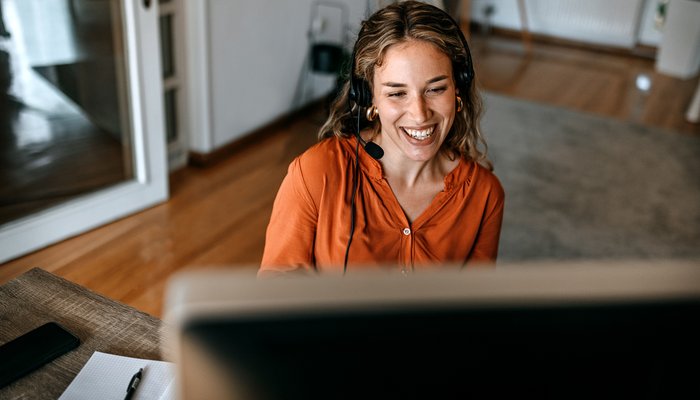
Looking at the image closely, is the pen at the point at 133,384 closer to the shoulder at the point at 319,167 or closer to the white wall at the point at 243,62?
the shoulder at the point at 319,167

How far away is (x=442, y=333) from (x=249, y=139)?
343 centimetres

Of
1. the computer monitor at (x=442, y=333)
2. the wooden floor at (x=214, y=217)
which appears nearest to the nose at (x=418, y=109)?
the wooden floor at (x=214, y=217)

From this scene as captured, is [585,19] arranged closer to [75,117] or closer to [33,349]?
→ [75,117]

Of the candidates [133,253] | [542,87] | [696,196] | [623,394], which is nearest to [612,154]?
[696,196]

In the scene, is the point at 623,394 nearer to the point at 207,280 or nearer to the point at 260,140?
the point at 207,280

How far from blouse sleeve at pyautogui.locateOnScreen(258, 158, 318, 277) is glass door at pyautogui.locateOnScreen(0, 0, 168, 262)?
1.56 metres

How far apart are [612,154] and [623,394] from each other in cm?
392

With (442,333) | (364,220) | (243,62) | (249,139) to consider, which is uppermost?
(442,333)

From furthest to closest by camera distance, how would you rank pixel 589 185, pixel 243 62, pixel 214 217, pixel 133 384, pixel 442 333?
pixel 589 185
pixel 243 62
pixel 214 217
pixel 133 384
pixel 442 333

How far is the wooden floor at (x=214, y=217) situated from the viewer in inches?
101

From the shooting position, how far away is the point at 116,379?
0.99m

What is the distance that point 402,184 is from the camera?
4.86ft

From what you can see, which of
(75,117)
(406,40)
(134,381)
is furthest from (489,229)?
(75,117)

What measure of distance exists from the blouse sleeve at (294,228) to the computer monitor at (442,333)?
0.96m
